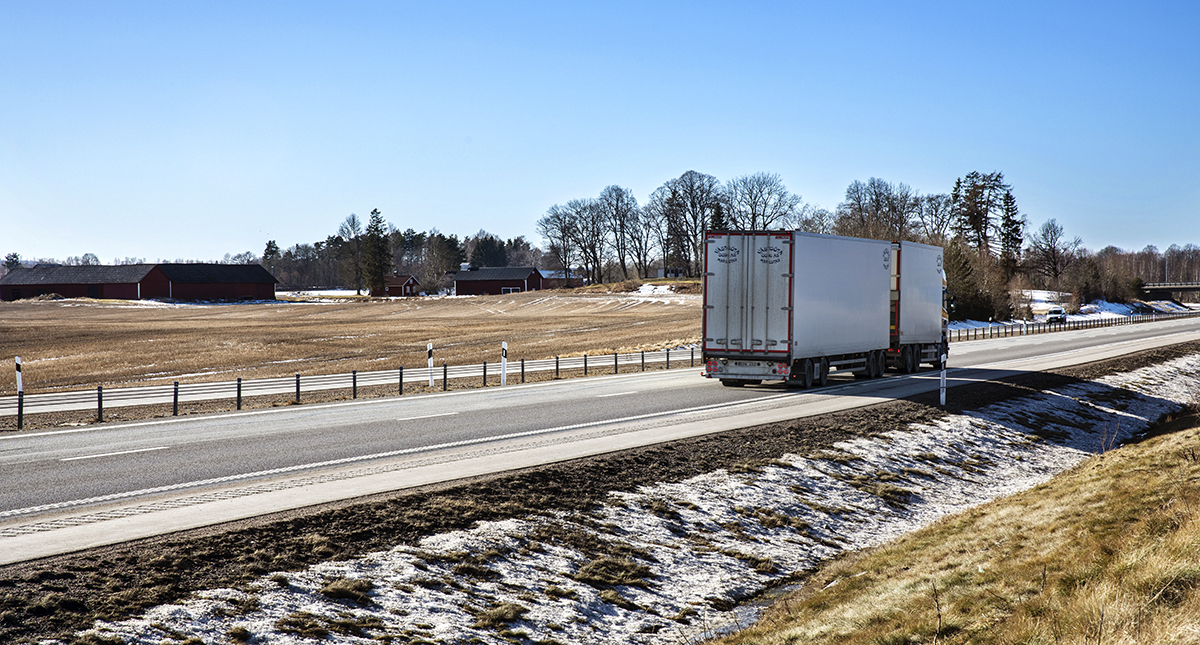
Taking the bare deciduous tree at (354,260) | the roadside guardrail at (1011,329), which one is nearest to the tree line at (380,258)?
the bare deciduous tree at (354,260)

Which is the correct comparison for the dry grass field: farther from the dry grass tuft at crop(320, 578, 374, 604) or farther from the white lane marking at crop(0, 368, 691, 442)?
the dry grass tuft at crop(320, 578, 374, 604)

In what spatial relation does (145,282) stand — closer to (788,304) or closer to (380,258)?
(380,258)

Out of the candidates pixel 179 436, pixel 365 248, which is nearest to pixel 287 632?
pixel 179 436

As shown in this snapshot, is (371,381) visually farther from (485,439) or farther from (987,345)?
(987,345)

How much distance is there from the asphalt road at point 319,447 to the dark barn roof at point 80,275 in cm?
11119

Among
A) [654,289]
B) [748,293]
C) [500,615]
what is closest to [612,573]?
[500,615]

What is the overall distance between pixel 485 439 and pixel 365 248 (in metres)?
126

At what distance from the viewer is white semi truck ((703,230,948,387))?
20.6m

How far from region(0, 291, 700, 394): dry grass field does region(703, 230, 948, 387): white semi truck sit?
53.1 ft

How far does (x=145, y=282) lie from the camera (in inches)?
4498

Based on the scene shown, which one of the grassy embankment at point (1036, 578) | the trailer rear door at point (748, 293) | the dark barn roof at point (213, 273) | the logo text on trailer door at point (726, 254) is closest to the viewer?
the grassy embankment at point (1036, 578)

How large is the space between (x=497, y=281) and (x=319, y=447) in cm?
12256

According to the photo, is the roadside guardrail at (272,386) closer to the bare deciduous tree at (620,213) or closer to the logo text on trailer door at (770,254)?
the logo text on trailer door at (770,254)

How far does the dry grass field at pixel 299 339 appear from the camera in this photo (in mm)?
35250
